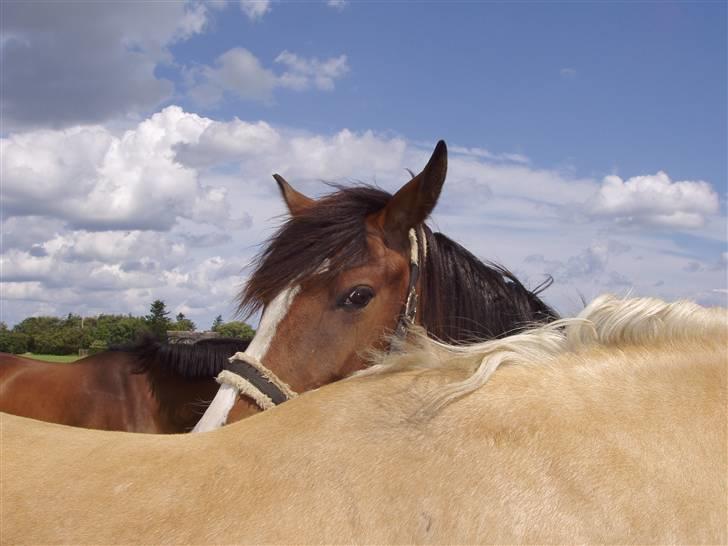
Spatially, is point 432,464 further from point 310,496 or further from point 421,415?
point 310,496

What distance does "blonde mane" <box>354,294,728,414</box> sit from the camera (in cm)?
225

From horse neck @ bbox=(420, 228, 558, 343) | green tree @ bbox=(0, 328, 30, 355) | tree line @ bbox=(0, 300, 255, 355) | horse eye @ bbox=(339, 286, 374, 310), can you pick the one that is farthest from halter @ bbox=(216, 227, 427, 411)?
green tree @ bbox=(0, 328, 30, 355)

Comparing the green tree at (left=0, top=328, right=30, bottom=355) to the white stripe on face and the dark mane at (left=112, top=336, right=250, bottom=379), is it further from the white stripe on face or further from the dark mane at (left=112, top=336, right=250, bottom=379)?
the white stripe on face

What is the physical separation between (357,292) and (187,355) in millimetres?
3674

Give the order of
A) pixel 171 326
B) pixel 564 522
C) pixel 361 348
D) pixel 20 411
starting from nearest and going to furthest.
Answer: pixel 564 522 < pixel 361 348 < pixel 20 411 < pixel 171 326

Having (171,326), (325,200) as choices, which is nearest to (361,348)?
(325,200)

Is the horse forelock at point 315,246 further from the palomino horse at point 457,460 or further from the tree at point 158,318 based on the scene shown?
the tree at point 158,318

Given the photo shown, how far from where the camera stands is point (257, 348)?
3.42 meters

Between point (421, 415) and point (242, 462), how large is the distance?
24.0 inches

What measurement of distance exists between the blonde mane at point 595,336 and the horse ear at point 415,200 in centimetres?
158

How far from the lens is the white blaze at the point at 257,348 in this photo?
10.2ft

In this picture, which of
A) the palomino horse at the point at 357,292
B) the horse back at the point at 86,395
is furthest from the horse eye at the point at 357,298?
the horse back at the point at 86,395

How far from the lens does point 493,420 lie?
2043 mm

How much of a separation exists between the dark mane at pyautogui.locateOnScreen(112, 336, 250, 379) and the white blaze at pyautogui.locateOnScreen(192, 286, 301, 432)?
302cm
